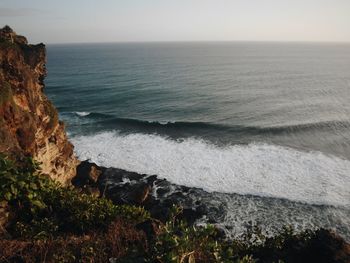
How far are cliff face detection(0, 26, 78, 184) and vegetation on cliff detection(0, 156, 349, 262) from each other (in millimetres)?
2909

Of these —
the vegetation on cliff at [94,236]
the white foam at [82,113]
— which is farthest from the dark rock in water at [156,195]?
the white foam at [82,113]

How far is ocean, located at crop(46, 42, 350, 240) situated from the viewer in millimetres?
24359

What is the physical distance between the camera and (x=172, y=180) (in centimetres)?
2816

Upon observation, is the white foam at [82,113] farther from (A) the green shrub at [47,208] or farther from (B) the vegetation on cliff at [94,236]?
(A) the green shrub at [47,208]

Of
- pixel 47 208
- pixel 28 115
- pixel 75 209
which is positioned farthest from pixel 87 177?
pixel 75 209

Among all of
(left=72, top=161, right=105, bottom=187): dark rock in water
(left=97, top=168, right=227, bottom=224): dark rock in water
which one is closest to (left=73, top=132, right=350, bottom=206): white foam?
(left=97, top=168, right=227, bottom=224): dark rock in water

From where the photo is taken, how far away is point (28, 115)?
806 inches

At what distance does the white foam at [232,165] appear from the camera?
85.9ft

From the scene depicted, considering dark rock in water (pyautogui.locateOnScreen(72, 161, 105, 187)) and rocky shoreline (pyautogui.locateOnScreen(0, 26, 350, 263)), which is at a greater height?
rocky shoreline (pyautogui.locateOnScreen(0, 26, 350, 263))

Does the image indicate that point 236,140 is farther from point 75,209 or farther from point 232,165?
point 75,209

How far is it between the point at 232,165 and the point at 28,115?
19744mm

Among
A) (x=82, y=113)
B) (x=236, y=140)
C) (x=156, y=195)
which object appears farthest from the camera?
(x=82, y=113)

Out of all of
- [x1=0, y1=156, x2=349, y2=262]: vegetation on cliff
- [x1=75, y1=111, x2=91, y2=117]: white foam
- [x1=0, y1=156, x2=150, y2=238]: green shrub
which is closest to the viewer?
[x1=0, y1=156, x2=349, y2=262]: vegetation on cliff

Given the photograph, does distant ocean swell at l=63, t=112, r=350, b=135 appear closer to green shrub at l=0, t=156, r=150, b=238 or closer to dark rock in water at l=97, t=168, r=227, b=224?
dark rock in water at l=97, t=168, r=227, b=224
